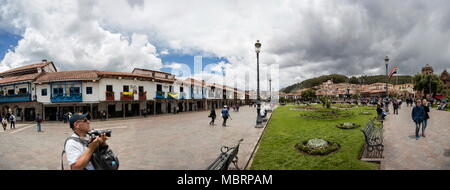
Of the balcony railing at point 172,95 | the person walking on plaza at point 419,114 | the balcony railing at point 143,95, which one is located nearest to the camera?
the person walking on plaza at point 419,114

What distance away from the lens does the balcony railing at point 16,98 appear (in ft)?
74.9

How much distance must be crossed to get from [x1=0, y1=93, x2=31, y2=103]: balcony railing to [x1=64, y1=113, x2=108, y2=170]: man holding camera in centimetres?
3032

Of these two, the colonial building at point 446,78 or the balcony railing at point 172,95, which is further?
the colonial building at point 446,78

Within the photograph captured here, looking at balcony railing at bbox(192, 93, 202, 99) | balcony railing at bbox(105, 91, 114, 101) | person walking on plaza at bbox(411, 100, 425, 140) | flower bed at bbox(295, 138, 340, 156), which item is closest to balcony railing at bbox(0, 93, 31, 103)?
balcony railing at bbox(105, 91, 114, 101)

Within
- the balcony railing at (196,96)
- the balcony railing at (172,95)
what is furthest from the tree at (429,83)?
the balcony railing at (172,95)

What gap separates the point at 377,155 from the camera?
5152 mm

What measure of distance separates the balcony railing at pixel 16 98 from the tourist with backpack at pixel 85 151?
3034 centimetres

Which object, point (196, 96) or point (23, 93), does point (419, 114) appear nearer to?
point (196, 96)

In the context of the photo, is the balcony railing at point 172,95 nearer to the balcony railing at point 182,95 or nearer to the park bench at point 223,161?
the balcony railing at point 182,95

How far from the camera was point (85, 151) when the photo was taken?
2.17 metres

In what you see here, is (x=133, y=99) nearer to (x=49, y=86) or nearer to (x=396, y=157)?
(x=49, y=86)

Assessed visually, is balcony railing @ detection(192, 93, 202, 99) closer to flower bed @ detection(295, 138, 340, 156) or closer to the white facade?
the white facade
